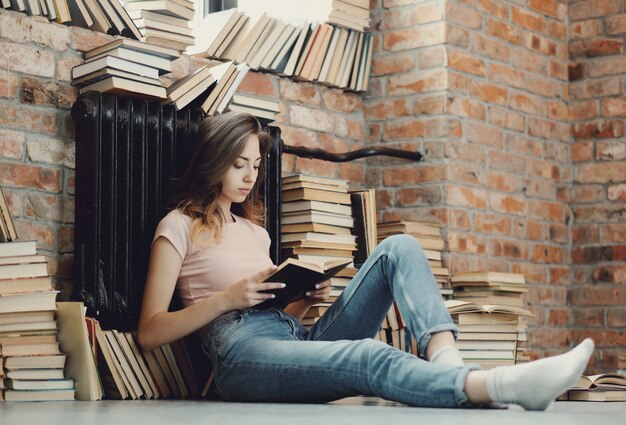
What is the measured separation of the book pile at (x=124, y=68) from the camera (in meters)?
3.32

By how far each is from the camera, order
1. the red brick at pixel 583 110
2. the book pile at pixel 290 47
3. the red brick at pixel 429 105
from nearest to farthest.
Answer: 1. the book pile at pixel 290 47
2. the red brick at pixel 429 105
3. the red brick at pixel 583 110

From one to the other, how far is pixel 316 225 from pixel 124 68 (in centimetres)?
91

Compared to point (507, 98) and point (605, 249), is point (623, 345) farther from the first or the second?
point (507, 98)

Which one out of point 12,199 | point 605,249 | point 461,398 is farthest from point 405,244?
point 605,249

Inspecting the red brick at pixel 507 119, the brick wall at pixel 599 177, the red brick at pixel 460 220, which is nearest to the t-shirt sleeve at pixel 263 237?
the red brick at pixel 460 220

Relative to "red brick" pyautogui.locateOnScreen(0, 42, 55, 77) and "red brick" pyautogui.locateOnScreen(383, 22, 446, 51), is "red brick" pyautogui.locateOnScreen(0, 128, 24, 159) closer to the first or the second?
"red brick" pyautogui.locateOnScreen(0, 42, 55, 77)

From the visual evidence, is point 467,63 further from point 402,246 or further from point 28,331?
point 28,331

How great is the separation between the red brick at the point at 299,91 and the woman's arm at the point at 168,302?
1241 mm

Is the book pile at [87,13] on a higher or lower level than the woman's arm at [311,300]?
higher

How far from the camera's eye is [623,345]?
4707 millimetres

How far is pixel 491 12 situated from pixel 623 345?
59.6 inches

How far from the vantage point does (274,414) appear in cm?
241

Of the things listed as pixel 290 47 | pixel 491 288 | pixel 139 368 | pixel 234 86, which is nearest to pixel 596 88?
pixel 491 288

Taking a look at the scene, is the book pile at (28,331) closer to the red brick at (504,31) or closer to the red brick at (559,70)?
the red brick at (504,31)
